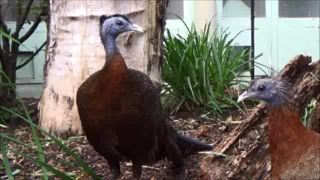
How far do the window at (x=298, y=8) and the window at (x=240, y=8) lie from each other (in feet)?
0.77

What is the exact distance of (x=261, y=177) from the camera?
382 centimetres

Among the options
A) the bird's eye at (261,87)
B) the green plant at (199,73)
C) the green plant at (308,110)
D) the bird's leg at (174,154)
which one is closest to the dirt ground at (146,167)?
the bird's leg at (174,154)

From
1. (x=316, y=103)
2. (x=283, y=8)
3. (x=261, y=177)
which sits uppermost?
(x=283, y=8)

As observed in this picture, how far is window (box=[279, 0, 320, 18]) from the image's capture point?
796 cm

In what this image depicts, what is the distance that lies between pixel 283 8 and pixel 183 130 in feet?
11.3

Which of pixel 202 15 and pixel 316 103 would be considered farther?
pixel 202 15

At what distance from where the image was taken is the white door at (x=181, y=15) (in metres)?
7.85

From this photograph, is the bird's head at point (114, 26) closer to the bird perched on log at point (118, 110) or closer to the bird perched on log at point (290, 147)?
the bird perched on log at point (118, 110)

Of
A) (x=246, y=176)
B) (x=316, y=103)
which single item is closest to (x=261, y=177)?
(x=246, y=176)

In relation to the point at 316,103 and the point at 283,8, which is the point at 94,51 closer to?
the point at 316,103

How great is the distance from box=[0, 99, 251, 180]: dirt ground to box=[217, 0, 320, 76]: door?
262 centimetres

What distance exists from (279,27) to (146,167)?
401 cm

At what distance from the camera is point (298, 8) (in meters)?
8.00

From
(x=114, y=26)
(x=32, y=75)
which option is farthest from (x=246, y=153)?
(x=32, y=75)
